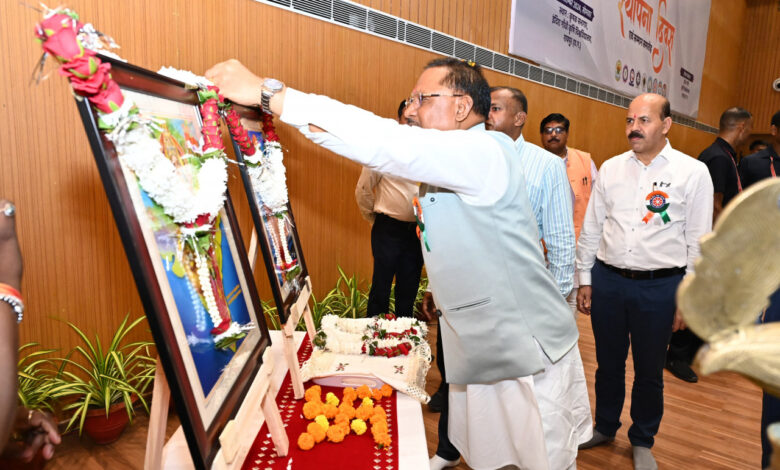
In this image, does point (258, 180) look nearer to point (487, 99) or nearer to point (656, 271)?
point (487, 99)

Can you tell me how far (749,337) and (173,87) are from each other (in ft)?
4.12

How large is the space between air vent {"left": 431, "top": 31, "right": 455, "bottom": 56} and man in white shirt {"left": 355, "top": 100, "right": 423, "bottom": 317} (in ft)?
5.07

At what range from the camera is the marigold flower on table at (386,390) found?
75.7 inches

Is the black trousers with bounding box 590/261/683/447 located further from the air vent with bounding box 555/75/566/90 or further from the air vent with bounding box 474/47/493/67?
the air vent with bounding box 555/75/566/90

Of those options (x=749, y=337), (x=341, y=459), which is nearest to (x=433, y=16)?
(x=341, y=459)

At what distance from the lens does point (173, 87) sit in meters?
1.23

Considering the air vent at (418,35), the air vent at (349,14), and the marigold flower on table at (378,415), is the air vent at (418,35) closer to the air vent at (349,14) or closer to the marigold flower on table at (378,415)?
the air vent at (349,14)

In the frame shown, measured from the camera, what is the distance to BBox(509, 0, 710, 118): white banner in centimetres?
545

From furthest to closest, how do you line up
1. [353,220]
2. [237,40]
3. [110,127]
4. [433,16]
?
1. [433,16]
2. [353,220]
3. [237,40]
4. [110,127]

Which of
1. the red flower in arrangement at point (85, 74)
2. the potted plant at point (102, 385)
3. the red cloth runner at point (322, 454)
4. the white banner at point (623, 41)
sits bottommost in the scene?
the potted plant at point (102, 385)

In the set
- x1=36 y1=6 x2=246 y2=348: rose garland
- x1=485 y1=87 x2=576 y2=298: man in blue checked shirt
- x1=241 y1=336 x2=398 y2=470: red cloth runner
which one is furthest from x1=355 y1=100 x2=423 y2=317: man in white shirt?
x1=36 y1=6 x2=246 y2=348: rose garland

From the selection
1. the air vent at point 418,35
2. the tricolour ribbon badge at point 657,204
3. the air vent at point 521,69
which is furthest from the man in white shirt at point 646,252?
the air vent at point 521,69

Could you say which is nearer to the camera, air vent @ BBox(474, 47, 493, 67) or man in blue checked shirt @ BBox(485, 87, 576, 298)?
man in blue checked shirt @ BBox(485, 87, 576, 298)

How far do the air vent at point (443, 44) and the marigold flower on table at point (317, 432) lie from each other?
3.68 m
